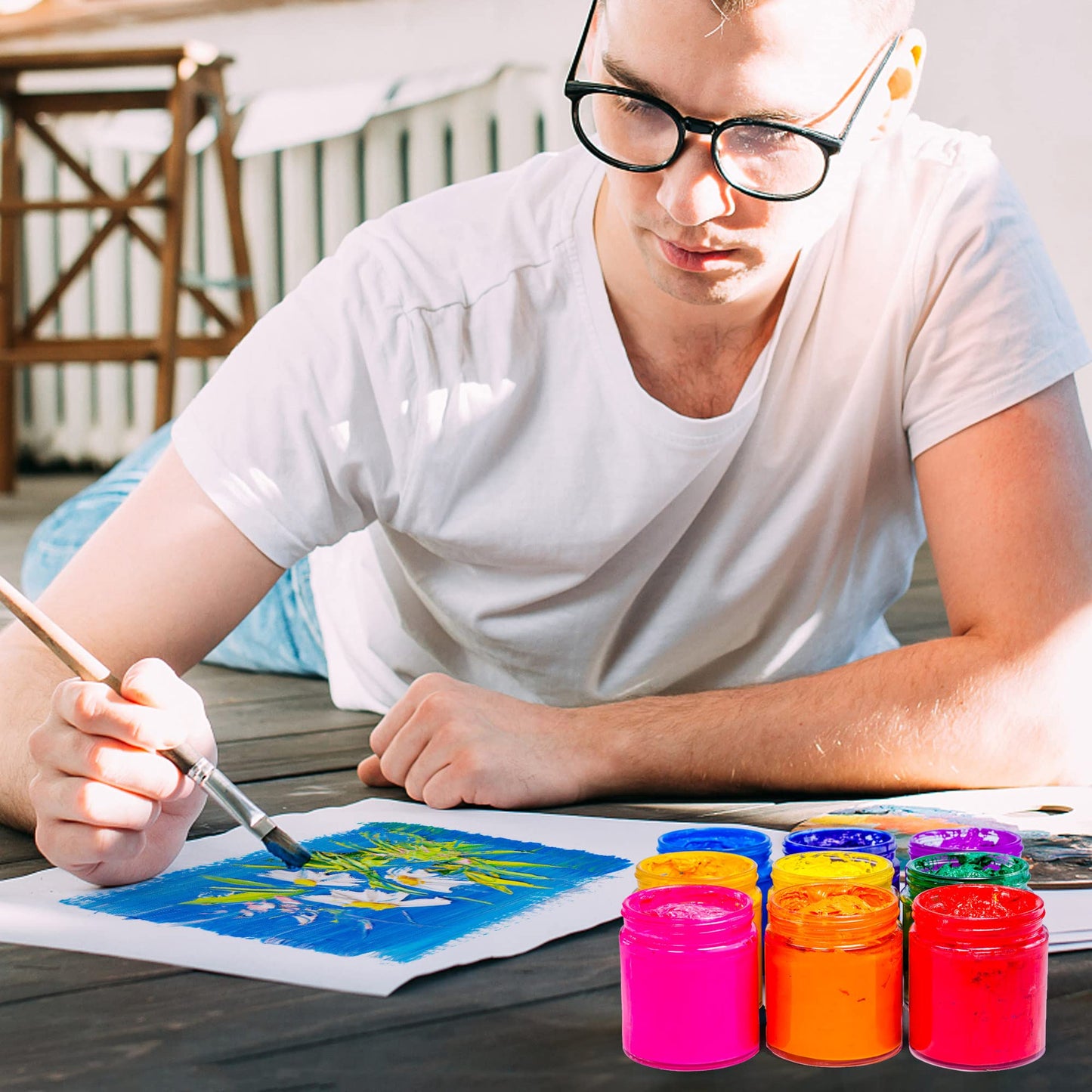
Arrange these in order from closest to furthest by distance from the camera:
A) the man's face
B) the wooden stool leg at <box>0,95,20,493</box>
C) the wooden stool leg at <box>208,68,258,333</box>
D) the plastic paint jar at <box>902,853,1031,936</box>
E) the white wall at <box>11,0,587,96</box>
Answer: the plastic paint jar at <box>902,853,1031,936</box> → the man's face → the white wall at <box>11,0,587,96</box> → the wooden stool leg at <box>208,68,258,333</box> → the wooden stool leg at <box>0,95,20,493</box>

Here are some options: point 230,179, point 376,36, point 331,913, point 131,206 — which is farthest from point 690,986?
point 376,36

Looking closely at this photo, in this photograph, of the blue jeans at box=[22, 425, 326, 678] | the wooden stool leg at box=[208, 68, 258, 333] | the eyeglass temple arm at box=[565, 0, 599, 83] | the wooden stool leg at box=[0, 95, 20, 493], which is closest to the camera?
the eyeglass temple arm at box=[565, 0, 599, 83]

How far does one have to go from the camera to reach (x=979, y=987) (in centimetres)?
72

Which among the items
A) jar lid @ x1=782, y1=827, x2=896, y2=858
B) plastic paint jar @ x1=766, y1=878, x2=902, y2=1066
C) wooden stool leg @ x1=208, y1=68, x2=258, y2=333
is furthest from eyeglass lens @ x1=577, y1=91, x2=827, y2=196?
wooden stool leg @ x1=208, y1=68, x2=258, y2=333

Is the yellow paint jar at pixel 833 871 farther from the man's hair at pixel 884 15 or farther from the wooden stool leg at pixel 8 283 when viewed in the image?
the wooden stool leg at pixel 8 283

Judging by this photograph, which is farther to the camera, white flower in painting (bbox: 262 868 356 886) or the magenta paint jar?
white flower in painting (bbox: 262 868 356 886)

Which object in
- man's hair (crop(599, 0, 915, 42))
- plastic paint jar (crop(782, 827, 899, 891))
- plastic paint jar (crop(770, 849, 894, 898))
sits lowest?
plastic paint jar (crop(782, 827, 899, 891))

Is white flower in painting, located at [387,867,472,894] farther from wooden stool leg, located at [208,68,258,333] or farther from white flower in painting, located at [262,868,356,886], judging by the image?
wooden stool leg, located at [208,68,258,333]

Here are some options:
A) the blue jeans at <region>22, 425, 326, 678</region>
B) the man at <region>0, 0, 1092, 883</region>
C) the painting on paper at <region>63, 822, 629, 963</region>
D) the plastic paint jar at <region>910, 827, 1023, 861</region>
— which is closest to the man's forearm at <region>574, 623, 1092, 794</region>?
the man at <region>0, 0, 1092, 883</region>

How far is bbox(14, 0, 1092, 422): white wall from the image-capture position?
3121 millimetres

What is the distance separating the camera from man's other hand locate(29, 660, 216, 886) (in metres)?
0.95

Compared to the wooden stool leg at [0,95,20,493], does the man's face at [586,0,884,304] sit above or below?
above

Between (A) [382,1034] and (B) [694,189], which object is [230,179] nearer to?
(B) [694,189]

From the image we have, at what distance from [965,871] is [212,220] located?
13.4 feet
